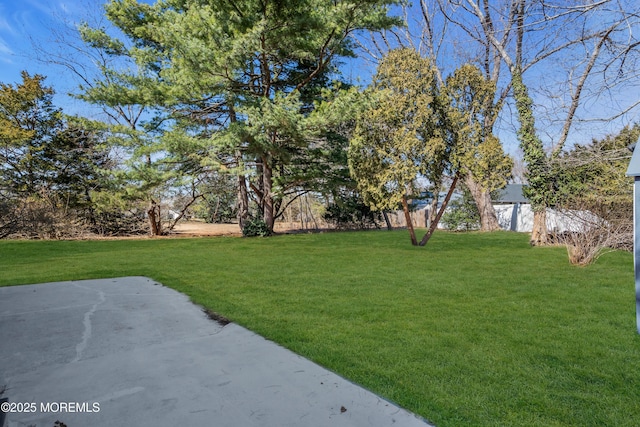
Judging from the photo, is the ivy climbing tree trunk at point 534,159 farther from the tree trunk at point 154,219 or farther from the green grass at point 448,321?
the tree trunk at point 154,219

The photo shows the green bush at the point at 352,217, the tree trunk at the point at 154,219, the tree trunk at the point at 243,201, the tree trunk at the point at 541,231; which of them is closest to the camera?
the tree trunk at the point at 541,231

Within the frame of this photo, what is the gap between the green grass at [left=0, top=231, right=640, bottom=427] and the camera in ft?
6.52

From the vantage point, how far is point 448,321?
335cm

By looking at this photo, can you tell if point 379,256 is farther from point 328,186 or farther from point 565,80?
point 328,186

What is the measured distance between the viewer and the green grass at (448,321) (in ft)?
6.52

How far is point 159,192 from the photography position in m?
13.5

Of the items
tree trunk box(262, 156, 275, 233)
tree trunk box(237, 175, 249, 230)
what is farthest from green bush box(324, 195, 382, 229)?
tree trunk box(237, 175, 249, 230)

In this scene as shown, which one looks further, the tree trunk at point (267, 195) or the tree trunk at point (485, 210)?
the tree trunk at point (485, 210)

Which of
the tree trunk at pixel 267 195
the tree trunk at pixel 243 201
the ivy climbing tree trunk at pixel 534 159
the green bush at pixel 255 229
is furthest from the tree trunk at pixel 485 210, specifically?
the tree trunk at pixel 243 201

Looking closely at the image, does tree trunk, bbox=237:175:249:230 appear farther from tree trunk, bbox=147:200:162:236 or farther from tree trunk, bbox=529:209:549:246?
tree trunk, bbox=529:209:549:246

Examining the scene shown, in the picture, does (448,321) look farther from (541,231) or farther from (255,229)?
(255,229)

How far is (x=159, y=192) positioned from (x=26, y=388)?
1235 centimetres

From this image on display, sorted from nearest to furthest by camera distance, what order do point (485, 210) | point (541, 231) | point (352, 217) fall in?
point (541, 231) < point (485, 210) < point (352, 217)

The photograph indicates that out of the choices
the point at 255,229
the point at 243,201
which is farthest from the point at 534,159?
the point at 243,201
